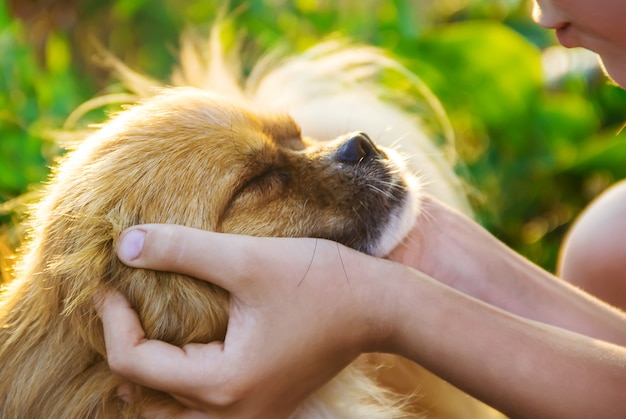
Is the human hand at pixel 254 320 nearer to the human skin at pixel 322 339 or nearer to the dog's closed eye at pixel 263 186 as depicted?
the human skin at pixel 322 339

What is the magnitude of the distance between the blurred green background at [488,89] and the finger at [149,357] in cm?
125

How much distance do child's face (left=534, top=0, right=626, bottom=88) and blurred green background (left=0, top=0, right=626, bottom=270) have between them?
3.47 feet

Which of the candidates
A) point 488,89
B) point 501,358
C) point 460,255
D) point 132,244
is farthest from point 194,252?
point 488,89

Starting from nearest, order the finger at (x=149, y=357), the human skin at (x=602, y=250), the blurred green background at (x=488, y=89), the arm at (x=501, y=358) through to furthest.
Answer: the finger at (x=149, y=357) < the arm at (x=501, y=358) < the human skin at (x=602, y=250) < the blurred green background at (x=488, y=89)

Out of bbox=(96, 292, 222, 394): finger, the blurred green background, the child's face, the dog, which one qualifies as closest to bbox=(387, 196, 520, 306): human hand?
the dog

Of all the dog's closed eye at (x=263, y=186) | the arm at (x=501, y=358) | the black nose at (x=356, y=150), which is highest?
the black nose at (x=356, y=150)

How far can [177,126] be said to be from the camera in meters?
1.40

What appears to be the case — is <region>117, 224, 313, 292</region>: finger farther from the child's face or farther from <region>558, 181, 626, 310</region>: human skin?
<region>558, 181, 626, 310</region>: human skin

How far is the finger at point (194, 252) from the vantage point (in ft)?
3.98

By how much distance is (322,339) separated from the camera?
1.27 m

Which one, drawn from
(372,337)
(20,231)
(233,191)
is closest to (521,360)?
(372,337)

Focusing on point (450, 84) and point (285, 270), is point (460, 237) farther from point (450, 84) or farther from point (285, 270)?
point (450, 84)

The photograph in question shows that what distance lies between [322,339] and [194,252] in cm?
27

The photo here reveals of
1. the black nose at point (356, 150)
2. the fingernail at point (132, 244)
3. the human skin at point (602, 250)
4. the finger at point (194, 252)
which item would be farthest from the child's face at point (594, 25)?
the fingernail at point (132, 244)
